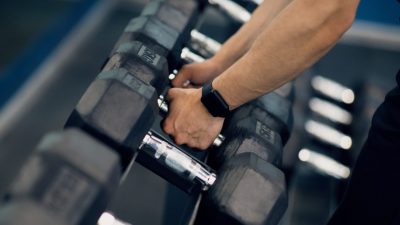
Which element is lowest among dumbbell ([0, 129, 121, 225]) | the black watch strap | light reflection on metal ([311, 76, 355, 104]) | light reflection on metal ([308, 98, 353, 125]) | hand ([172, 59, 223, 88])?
dumbbell ([0, 129, 121, 225])

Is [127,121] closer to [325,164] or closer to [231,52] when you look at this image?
[231,52]

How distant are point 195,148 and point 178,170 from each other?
12cm

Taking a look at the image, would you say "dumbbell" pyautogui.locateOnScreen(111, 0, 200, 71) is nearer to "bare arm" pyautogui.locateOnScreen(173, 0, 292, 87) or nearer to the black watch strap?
"bare arm" pyautogui.locateOnScreen(173, 0, 292, 87)

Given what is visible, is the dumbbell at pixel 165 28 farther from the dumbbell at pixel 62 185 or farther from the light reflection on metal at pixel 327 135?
the light reflection on metal at pixel 327 135

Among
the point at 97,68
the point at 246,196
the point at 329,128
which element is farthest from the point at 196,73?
the point at 97,68

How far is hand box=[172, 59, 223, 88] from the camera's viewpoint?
1240 millimetres

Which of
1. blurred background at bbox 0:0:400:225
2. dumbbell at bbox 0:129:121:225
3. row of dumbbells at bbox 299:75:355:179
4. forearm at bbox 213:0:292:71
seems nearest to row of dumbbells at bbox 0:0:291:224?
dumbbell at bbox 0:129:121:225

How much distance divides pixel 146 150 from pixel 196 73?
326 mm

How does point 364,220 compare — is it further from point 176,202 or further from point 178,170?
point 176,202

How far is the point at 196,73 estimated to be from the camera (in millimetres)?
1242

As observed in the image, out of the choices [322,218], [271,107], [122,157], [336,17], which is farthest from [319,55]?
[322,218]

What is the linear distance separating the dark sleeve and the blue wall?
0.97 ft

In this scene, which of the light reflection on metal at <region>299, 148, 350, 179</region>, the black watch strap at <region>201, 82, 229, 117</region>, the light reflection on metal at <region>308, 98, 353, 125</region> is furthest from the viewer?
the light reflection on metal at <region>308, 98, 353, 125</region>

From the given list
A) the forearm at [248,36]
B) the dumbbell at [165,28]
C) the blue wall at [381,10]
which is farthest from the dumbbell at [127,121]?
the blue wall at [381,10]
